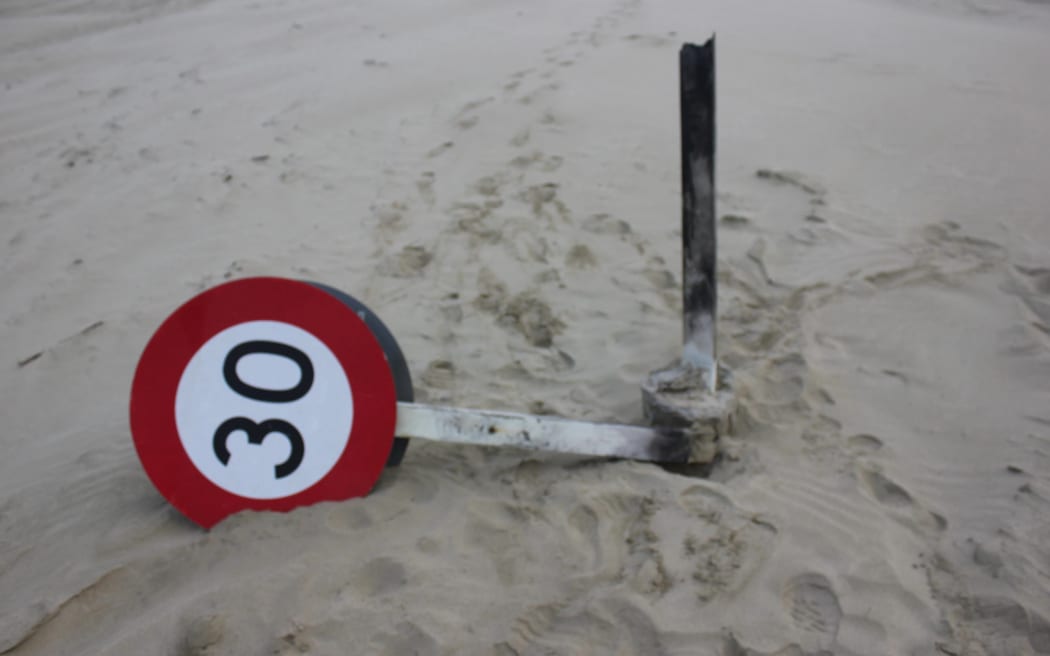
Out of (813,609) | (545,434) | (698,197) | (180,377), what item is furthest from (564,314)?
(813,609)

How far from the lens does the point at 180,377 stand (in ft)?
7.57

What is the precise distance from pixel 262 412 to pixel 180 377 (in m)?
0.24

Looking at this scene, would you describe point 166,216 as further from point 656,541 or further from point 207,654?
point 656,541

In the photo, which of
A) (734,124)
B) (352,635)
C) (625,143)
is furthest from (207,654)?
(734,124)

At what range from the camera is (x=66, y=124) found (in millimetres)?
5902

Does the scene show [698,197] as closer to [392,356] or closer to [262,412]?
[392,356]

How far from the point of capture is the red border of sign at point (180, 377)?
227 centimetres

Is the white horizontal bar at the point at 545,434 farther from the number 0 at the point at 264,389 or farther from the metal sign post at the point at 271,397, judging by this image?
the number 0 at the point at 264,389

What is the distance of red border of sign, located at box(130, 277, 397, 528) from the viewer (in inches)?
89.4

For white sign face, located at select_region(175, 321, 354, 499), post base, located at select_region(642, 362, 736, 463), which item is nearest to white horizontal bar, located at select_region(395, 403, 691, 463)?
post base, located at select_region(642, 362, 736, 463)

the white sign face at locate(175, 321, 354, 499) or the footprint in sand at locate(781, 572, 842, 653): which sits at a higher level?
the white sign face at locate(175, 321, 354, 499)

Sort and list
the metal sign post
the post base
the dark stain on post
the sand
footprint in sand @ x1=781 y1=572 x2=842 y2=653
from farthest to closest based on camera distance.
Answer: the post base < the metal sign post < the dark stain on post < the sand < footprint in sand @ x1=781 y1=572 x2=842 y2=653

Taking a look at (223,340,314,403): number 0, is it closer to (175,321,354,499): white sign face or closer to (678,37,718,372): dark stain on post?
(175,321,354,499): white sign face

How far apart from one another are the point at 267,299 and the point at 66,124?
4605 mm
